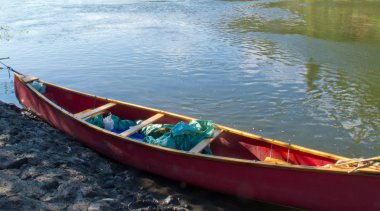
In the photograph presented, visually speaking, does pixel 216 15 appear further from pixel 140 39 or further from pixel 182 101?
pixel 182 101

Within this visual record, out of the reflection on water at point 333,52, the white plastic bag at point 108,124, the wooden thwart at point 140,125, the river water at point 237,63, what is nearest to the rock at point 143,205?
the wooden thwart at point 140,125

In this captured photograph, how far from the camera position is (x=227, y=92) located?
11.8 meters

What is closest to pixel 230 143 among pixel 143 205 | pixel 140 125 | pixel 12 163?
pixel 140 125

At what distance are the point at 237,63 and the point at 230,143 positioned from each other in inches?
314

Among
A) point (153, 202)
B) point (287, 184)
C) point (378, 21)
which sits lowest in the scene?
point (153, 202)

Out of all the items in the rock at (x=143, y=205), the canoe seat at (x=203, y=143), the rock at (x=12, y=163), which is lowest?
the rock at (x=143, y=205)

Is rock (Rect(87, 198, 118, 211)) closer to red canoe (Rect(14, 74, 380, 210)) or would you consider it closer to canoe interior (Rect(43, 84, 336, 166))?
red canoe (Rect(14, 74, 380, 210))

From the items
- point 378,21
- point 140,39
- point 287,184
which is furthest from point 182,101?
point 378,21

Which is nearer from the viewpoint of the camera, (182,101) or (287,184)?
(287,184)

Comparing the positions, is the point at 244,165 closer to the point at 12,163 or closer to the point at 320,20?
the point at 12,163

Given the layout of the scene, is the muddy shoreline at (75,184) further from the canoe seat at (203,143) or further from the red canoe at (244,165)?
the canoe seat at (203,143)

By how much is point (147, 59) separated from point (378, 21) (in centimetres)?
1408

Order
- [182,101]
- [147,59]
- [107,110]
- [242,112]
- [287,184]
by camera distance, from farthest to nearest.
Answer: [147,59], [182,101], [242,112], [107,110], [287,184]

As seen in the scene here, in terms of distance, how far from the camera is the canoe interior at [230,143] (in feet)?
20.3
